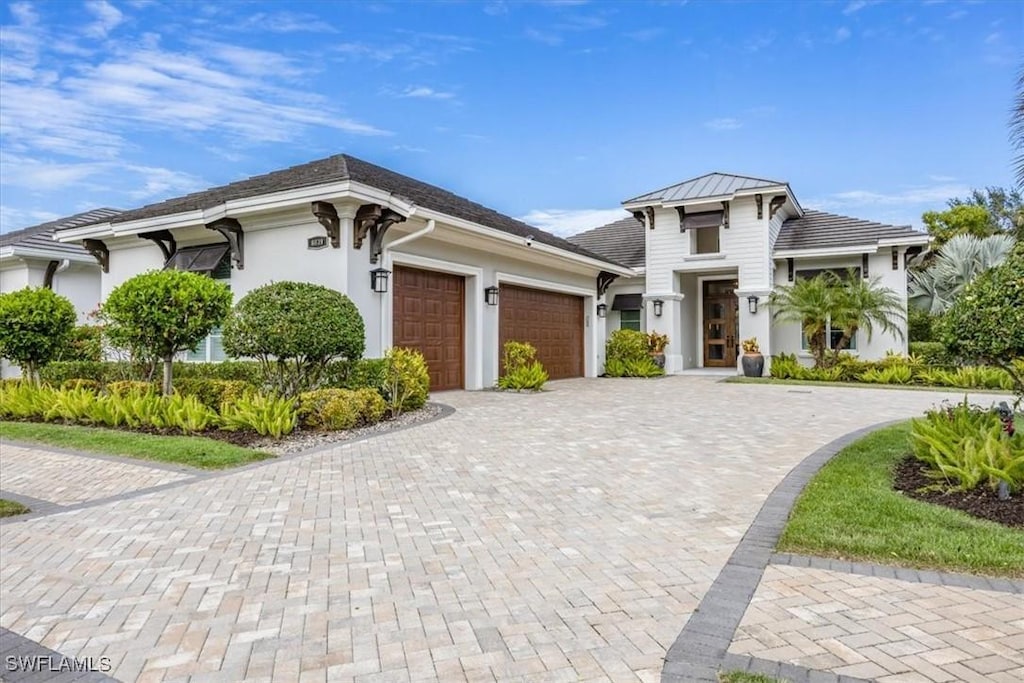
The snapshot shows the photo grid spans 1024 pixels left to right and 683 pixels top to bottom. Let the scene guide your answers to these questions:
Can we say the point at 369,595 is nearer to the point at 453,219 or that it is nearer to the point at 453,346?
the point at 453,219

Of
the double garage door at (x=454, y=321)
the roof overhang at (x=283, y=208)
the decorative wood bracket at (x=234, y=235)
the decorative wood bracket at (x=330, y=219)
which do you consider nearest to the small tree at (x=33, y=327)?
the roof overhang at (x=283, y=208)

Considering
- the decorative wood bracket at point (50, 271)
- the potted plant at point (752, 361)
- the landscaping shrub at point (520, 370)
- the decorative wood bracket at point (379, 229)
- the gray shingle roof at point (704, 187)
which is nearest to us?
the decorative wood bracket at point (379, 229)

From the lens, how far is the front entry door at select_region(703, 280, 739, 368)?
72.8ft

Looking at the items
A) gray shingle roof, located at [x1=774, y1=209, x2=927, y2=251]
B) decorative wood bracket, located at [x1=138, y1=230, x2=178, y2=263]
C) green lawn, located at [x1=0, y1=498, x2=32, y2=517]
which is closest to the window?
gray shingle roof, located at [x1=774, y1=209, x2=927, y2=251]

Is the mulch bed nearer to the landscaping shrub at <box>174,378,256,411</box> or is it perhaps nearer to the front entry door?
the landscaping shrub at <box>174,378,256,411</box>

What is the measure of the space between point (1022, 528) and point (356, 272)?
958 cm

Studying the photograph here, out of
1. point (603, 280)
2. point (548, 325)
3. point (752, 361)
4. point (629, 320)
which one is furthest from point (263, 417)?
point (629, 320)

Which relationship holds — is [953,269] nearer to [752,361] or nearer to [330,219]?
[752,361]

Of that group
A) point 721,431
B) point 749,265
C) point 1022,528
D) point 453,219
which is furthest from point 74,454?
point 749,265

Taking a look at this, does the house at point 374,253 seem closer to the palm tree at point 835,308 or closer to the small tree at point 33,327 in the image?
the small tree at point 33,327

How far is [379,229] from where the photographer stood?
1120cm

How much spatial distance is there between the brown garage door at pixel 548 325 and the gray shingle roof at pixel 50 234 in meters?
10.0

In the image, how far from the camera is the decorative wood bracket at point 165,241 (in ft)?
43.2

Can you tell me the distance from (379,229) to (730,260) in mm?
12994
